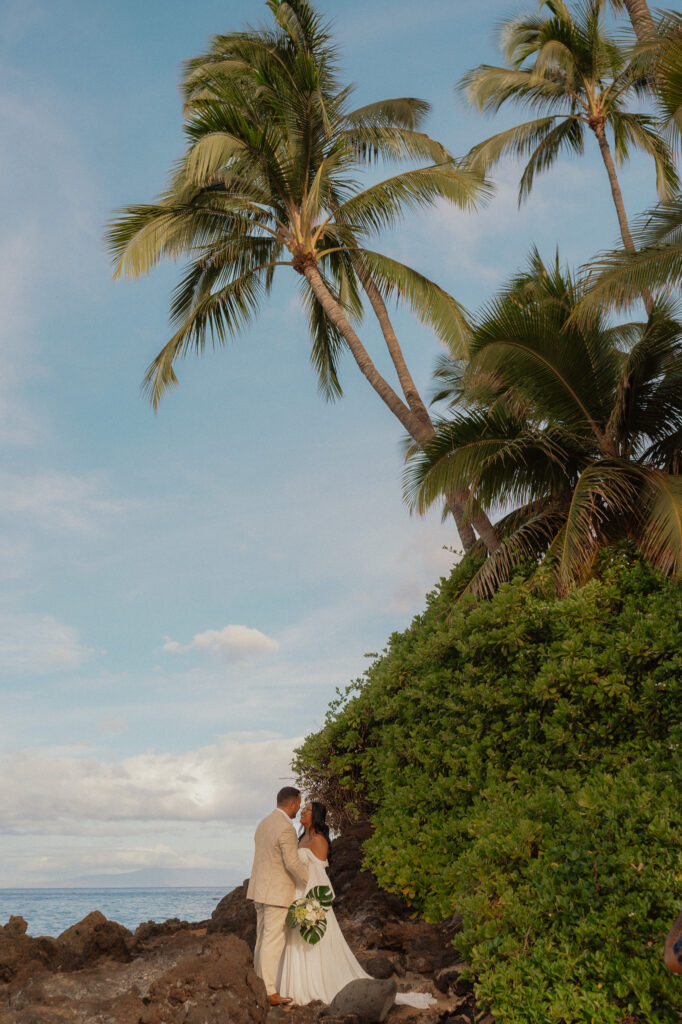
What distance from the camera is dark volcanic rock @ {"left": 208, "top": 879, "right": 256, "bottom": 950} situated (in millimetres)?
9867

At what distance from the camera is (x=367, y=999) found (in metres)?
6.62

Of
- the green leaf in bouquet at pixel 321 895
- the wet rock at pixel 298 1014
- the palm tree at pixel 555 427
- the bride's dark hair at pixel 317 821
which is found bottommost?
the wet rock at pixel 298 1014

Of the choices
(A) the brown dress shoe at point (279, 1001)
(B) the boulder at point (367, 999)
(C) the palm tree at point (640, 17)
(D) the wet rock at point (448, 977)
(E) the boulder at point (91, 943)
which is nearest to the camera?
(B) the boulder at point (367, 999)

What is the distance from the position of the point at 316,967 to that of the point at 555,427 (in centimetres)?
734

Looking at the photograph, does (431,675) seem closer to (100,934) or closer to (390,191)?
(100,934)

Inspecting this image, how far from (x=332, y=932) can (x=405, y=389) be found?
32.8 ft

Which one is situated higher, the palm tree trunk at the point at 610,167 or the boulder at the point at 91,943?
the palm tree trunk at the point at 610,167

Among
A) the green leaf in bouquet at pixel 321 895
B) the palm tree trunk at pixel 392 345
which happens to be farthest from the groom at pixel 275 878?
the palm tree trunk at pixel 392 345

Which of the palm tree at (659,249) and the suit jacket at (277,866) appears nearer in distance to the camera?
the suit jacket at (277,866)

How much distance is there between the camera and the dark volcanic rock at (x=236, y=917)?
32.4 ft

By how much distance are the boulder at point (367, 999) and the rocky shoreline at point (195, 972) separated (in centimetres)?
7

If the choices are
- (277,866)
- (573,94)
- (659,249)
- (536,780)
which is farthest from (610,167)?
(277,866)

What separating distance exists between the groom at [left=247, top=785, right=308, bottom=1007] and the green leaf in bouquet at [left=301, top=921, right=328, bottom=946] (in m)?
0.25

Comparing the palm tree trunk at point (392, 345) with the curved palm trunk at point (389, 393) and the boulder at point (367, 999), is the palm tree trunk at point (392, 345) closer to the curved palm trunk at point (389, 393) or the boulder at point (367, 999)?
the curved palm trunk at point (389, 393)
